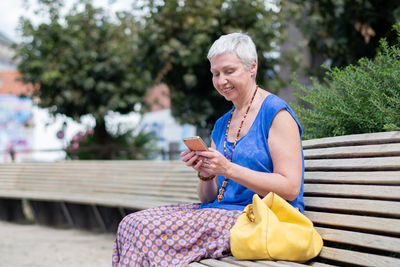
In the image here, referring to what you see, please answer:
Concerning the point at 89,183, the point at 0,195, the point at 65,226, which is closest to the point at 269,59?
the point at 89,183

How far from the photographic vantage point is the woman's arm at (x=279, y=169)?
2.27 meters

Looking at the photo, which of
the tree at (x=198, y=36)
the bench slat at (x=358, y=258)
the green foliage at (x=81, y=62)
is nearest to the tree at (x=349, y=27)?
the tree at (x=198, y=36)

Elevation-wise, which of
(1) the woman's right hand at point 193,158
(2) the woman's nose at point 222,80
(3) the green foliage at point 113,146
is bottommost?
(3) the green foliage at point 113,146

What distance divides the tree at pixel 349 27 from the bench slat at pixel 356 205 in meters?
3.60

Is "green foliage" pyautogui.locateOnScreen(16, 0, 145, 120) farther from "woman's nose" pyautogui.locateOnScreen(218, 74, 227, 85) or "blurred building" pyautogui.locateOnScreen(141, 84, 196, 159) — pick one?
"woman's nose" pyautogui.locateOnScreen(218, 74, 227, 85)

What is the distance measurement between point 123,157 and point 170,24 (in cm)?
411

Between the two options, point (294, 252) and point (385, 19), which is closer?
point (294, 252)

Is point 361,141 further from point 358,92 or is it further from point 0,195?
point 0,195

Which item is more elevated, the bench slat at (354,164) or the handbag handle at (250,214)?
the bench slat at (354,164)

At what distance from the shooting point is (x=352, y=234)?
7.47 ft

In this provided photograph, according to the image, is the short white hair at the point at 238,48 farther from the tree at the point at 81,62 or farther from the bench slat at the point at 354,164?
the tree at the point at 81,62

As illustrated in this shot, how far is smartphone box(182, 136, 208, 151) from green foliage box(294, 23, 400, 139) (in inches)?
40.7

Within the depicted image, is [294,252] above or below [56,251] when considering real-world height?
above

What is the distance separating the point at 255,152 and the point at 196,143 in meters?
0.33
